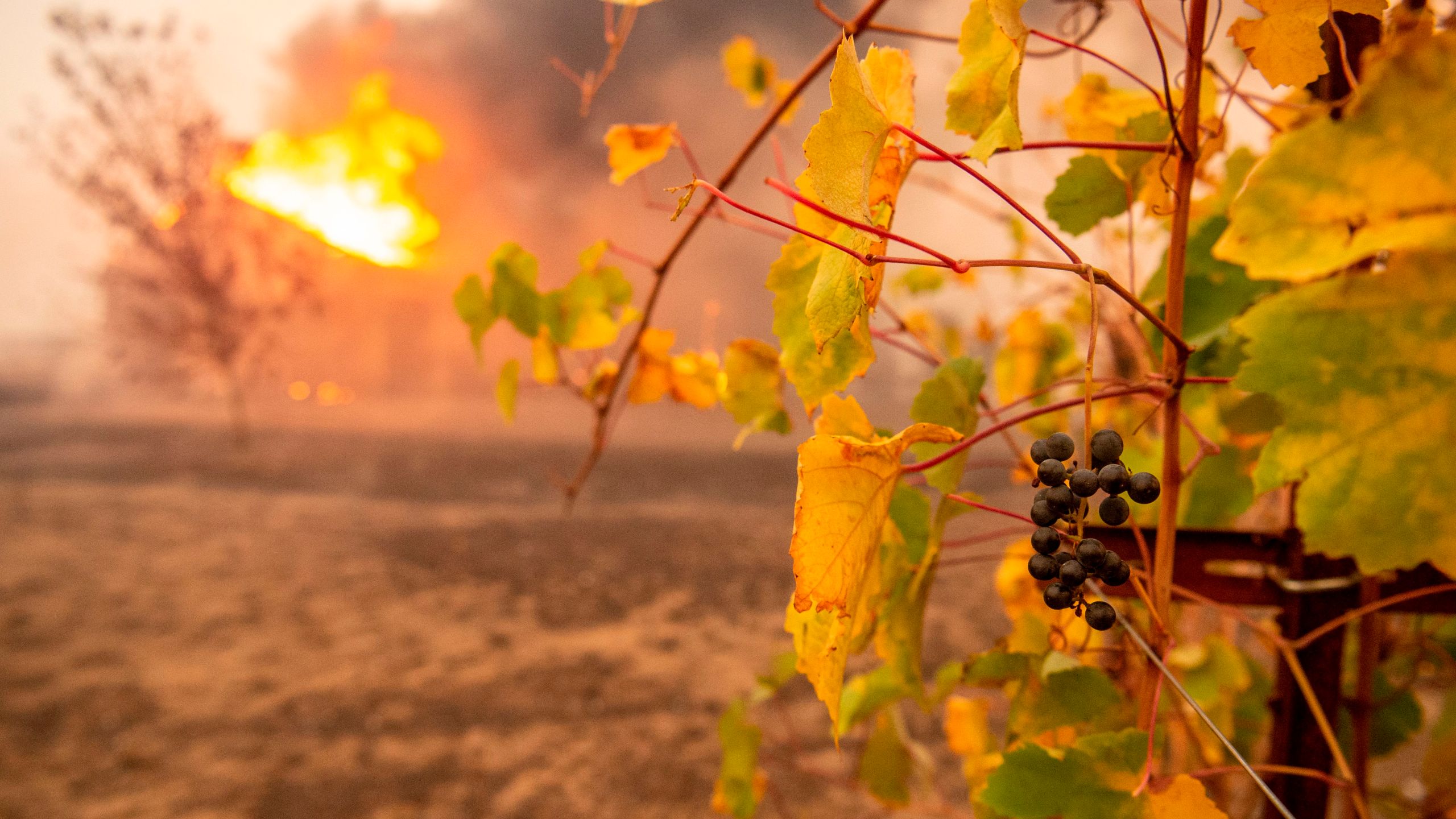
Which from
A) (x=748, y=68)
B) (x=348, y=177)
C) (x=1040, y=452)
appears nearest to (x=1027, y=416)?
(x=1040, y=452)

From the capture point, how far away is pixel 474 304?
0.50 meters

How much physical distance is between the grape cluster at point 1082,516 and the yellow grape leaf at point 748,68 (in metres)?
0.67

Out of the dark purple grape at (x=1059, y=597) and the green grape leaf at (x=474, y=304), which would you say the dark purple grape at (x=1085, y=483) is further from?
the green grape leaf at (x=474, y=304)

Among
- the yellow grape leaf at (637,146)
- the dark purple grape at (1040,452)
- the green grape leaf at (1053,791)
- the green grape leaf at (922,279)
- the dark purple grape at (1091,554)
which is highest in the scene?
the green grape leaf at (922,279)

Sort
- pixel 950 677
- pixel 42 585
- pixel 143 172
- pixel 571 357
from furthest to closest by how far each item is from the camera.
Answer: pixel 143 172 → pixel 42 585 → pixel 571 357 → pixel 950 677

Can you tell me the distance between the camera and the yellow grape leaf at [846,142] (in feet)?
0.60

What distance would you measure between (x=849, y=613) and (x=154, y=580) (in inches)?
127

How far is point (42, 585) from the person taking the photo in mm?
2529

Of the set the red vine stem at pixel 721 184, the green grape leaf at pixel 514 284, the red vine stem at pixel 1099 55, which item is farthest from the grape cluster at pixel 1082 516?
the green grape leaf at pixel 514 284

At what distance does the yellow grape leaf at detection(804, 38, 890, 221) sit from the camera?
184mm

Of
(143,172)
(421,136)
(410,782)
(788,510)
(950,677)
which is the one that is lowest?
(410,782)

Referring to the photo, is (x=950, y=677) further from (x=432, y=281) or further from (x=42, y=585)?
(x=432, y=281)

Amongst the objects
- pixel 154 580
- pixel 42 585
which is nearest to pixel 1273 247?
pixel 154 580

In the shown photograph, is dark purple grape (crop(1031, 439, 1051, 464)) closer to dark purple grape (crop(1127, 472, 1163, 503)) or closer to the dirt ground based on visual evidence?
dark purple grape (crop(1127, 472, 1163, 503))
